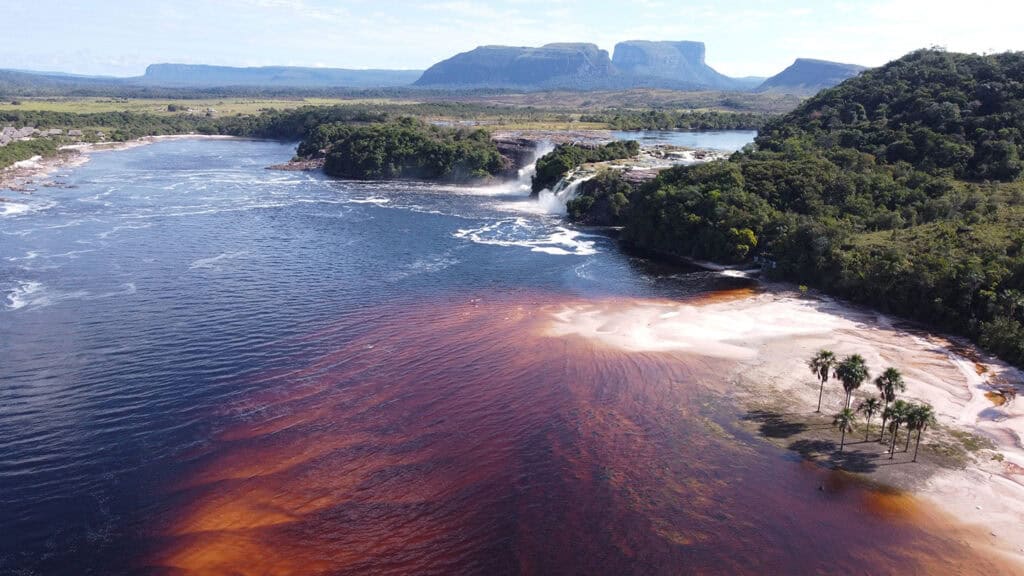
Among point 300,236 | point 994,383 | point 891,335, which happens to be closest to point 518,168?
point 300,236

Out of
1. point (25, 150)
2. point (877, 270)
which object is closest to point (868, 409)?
point (877, 270)

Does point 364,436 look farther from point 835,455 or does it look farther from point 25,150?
point 25,150

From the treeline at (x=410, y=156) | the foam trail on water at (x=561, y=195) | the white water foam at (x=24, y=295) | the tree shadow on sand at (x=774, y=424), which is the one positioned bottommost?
the tree shadow on sand at (x=774, y=424)

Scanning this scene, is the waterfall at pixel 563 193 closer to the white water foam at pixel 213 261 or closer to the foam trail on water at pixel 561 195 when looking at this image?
the foam trail on water at pixel 561 195

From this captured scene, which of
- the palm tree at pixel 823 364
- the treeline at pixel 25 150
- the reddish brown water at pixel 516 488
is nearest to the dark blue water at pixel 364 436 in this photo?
the reddish brown water at pixel 516 488

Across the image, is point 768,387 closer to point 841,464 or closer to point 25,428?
point 841,464

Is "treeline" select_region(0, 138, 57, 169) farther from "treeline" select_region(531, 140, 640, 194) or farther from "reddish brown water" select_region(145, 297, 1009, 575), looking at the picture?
"reddish brown water" select_region(145, 297, 1009, 575)
